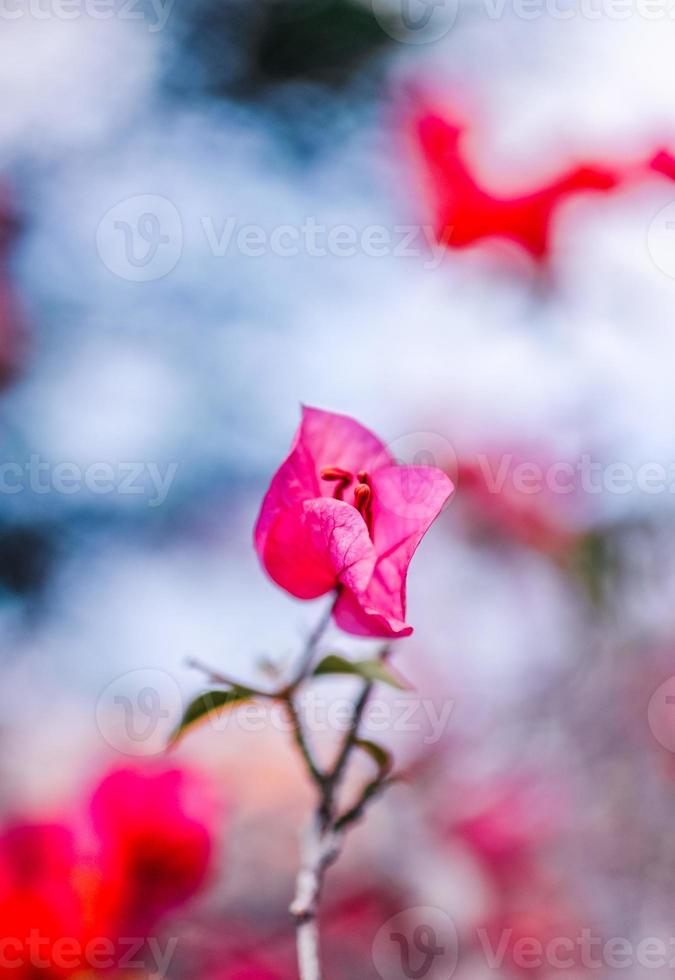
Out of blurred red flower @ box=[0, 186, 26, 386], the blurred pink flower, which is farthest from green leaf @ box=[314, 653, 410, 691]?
blurred red flower @ box=[0, 186, 26, 386]

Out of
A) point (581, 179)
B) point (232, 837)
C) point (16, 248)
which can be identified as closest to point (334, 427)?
point (581, 179)

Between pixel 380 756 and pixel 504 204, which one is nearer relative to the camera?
pixel 380 756

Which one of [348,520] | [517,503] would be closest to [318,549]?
[348,520]

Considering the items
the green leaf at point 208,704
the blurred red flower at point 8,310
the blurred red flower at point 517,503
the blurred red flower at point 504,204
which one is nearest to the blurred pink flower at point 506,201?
the blurred red flower at point 504,204

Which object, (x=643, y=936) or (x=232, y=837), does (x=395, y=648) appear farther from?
(x=232, y=837)

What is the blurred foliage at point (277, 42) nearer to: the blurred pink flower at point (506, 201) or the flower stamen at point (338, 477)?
the blurred pink flower at point (506, 201)

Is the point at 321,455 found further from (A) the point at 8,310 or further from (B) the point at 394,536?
(A) the point at 8,310
